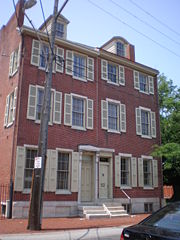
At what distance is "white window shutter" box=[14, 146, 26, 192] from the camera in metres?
14.0

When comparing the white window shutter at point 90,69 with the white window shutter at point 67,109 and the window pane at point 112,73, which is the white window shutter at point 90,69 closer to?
the window pane at point 112,73

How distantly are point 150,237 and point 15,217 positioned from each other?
11.1 meters

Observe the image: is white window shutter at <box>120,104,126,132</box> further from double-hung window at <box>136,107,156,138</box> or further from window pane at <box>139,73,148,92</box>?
window pane at <box>139,73,148,92</box>

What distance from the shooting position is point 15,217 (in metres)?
13.6

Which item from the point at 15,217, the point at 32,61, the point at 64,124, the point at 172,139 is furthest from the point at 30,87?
the point at 172,139

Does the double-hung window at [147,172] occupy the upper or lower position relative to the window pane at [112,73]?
lower

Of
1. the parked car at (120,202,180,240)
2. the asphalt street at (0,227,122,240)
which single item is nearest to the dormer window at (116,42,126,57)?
the asphalt street at (0,227,122,240)

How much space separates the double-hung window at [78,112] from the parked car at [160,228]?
12.6 meters

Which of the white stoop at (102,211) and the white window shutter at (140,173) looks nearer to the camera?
the white stoop at (102,211)

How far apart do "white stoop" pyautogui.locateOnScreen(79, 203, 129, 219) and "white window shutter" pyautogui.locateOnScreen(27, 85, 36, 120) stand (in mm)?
5815

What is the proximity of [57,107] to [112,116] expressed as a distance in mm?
4405

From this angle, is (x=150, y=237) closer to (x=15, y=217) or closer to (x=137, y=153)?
(x=15, y=217)

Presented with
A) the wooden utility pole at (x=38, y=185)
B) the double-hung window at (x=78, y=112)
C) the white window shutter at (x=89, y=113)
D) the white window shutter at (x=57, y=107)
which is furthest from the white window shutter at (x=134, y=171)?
the wooden utility pole at (x=38, y=185)

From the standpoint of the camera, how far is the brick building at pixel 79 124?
1509 cm
